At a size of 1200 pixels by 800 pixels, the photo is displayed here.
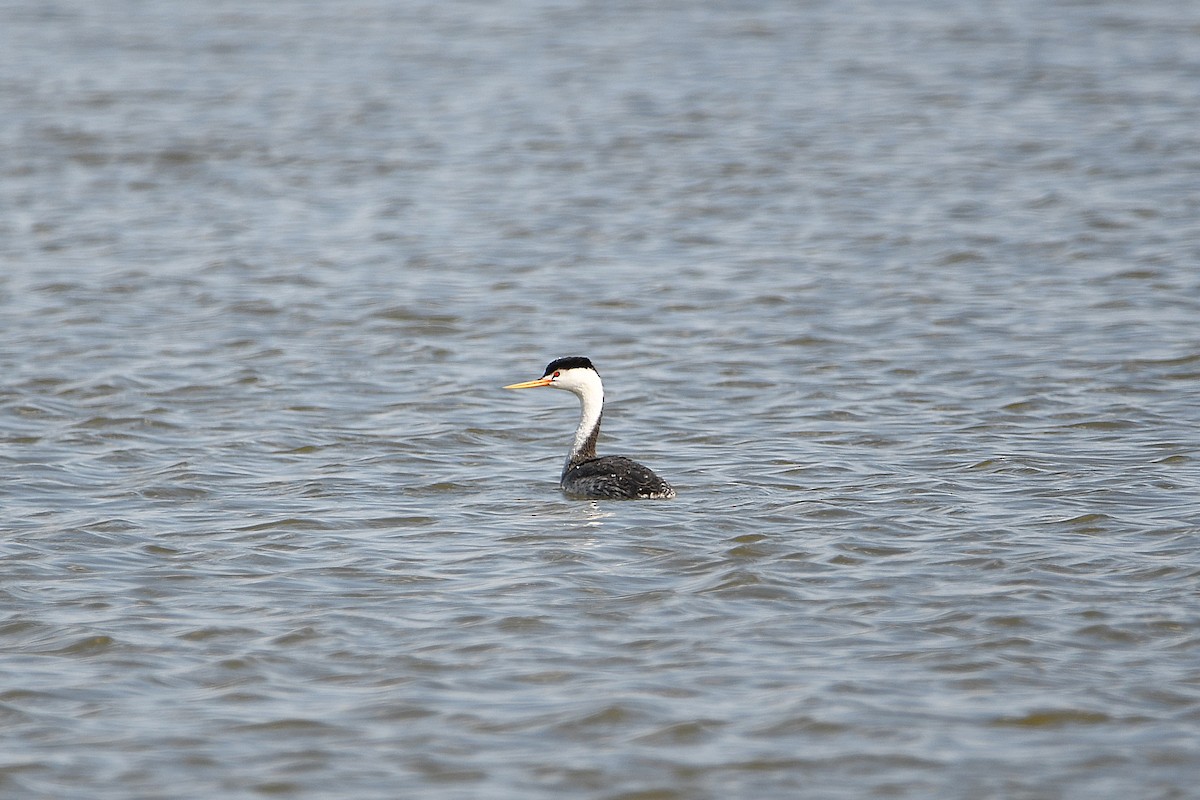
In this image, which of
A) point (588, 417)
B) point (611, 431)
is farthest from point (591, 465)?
point (611, 431)

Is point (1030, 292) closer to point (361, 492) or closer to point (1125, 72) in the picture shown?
point (361, 492)

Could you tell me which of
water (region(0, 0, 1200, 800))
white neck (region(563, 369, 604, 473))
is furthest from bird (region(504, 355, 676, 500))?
water (region(0, 0, 1200, 800))

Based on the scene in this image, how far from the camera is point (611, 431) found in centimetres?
1304

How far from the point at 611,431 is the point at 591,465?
1828mm

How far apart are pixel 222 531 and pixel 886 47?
74.7 ft

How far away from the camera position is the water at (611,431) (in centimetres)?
746

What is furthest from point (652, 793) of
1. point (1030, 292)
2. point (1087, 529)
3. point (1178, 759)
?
point (1030, 292)

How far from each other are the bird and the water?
0.17 metres

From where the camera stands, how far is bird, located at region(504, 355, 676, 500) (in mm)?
10898

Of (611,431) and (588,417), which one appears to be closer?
(588,417)

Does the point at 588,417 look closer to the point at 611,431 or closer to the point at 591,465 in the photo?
the point at 591,465

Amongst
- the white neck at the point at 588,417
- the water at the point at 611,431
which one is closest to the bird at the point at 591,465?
the white neck at the point at 588,417

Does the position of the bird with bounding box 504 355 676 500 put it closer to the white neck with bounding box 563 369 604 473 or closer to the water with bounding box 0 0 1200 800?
the white neck with bounding box 563 369 604 473

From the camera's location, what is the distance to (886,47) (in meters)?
30.7
